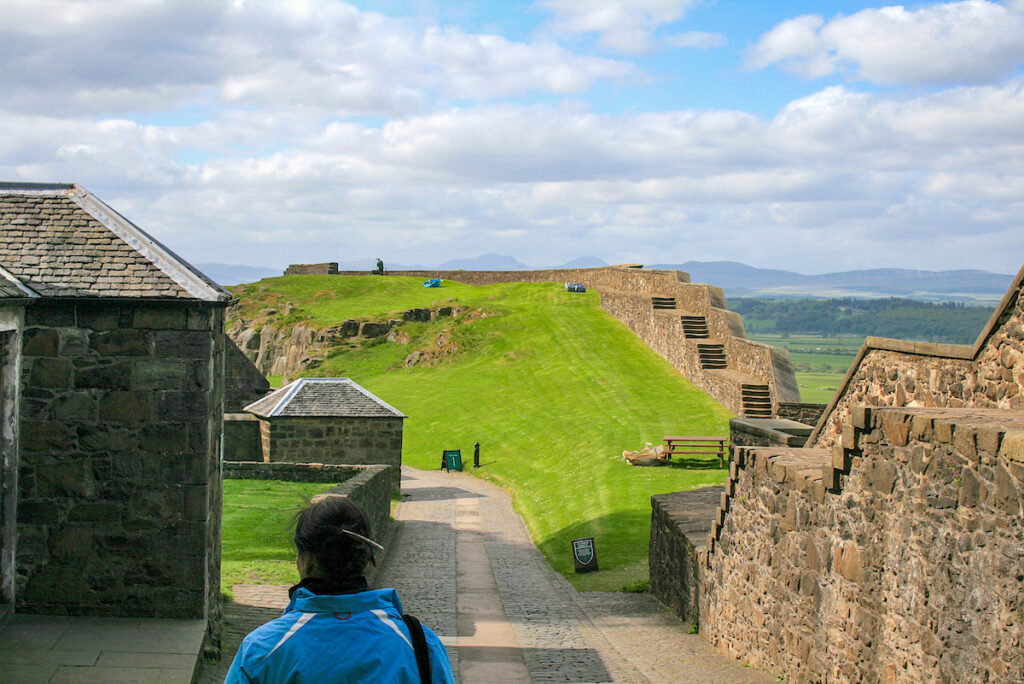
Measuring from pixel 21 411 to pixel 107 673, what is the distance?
10.3 feet

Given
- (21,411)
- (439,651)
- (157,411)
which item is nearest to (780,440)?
(157,411)

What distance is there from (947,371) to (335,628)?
8739 millimetres

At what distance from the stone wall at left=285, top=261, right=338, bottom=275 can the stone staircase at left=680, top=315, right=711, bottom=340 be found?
4407 centimetres

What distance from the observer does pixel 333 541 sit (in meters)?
3.38

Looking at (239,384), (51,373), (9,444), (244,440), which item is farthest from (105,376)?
(239,384)

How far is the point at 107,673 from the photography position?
337 inches

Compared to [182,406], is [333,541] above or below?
above

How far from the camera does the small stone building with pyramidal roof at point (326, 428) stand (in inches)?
1049

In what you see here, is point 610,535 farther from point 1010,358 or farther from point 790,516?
point 1010,358

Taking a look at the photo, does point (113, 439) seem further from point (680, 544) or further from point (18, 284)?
point (680, 544)

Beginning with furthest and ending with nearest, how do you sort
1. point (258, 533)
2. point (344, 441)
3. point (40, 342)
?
1. point (344, 441)
2. point (258, 533)
3. point (40, 342)

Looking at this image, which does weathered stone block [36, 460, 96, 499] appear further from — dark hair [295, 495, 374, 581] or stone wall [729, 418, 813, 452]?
stone wall [729, 418, 813, 452]

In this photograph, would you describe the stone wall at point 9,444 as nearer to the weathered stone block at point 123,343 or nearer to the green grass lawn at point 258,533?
the weathered stone block at point 123,343

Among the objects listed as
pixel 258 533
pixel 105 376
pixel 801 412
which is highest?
pixel 105 376
